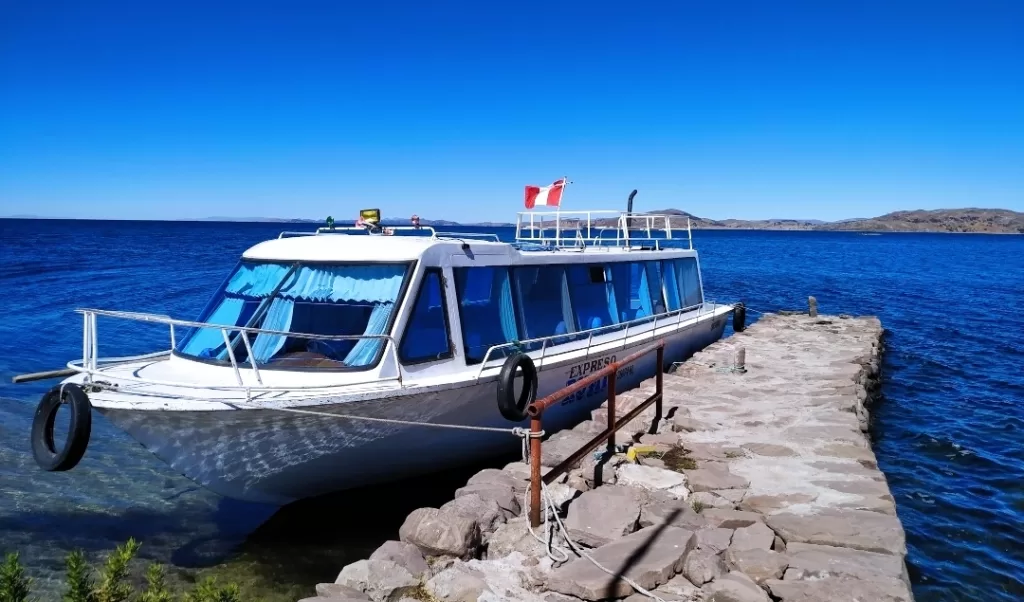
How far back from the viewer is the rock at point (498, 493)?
6.44 meters

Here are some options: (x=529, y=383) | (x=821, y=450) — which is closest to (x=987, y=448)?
(x=821, y=450)

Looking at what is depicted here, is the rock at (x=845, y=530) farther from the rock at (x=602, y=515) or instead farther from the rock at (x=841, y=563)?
the rock at (x=602, y=515)

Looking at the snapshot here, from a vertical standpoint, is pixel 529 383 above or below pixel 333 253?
below

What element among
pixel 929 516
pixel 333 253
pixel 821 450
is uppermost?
pixel 333 253

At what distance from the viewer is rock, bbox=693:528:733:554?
5383 mm

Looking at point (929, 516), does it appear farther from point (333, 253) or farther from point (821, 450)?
point (333, 253)

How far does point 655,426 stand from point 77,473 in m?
8.57

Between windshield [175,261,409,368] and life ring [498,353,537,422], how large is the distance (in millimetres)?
1434

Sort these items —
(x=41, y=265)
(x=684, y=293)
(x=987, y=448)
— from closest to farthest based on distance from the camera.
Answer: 1. (x=987, y=448)
2. (x=684, y=293)
3. (x=41, y=265)

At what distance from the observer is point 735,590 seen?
4742mm

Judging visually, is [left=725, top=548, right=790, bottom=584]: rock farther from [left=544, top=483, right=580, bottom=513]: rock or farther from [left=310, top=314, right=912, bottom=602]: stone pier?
[left=544, top=483, right=580, bottom=513]: rock

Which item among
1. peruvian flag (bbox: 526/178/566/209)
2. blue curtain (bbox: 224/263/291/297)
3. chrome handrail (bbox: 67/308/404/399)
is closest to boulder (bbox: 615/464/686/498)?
chrome handrail (bbox: 67/308/404/399)

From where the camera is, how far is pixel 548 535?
5.61m

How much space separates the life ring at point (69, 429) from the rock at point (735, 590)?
5.28m
